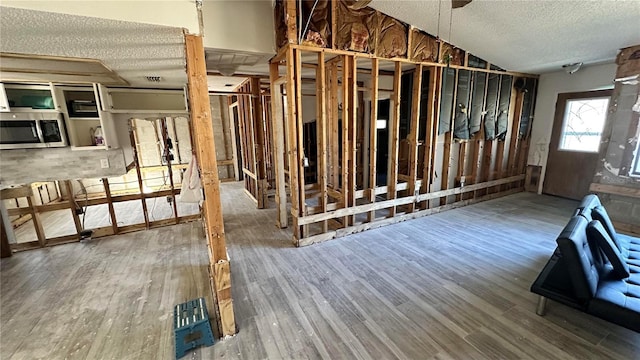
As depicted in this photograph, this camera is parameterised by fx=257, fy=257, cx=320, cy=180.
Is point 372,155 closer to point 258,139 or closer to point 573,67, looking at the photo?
point 258,139

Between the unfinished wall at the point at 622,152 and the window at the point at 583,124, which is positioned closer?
the unfinished wall at the point at 622,152

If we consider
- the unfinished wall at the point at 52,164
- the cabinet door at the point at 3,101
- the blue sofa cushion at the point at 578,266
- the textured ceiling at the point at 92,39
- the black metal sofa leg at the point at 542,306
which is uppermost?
the textured ceiling at the point at 92,39

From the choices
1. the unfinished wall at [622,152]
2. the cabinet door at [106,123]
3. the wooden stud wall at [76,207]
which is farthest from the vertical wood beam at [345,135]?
the unfinished wall at [622,152]

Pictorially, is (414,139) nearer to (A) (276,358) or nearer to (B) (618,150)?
(B) (618,150)

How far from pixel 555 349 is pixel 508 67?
514 cm

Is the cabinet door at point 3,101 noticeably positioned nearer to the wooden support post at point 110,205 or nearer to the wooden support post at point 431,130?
the wooden support post at point 110,205

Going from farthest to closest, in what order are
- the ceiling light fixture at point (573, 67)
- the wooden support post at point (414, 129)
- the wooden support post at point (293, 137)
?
the ceiling light fixture at point (573, 67) < the wooden support post at point (414, 129) < the wooden support post at point (293, 137)

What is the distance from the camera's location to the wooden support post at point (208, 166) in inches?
73.1

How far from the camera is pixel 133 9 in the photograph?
1594 millimetres

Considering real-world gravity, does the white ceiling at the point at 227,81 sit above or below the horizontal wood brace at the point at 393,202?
above

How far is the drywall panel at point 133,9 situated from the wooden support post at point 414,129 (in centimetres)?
368

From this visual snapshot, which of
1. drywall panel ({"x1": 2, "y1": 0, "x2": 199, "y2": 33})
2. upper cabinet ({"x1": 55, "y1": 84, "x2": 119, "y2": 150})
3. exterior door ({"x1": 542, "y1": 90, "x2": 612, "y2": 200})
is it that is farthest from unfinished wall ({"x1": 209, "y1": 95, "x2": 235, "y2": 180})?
exterior door ({"x1": 542, "y1": 90, "x2": 612, "y2": 200})

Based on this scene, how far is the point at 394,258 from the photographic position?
3.35 metres

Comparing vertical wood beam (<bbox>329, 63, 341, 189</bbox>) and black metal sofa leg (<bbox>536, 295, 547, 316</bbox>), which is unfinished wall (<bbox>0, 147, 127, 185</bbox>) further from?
black metal sofa leg (<bbox>536, 295, 547, 316</bbox>)
